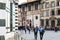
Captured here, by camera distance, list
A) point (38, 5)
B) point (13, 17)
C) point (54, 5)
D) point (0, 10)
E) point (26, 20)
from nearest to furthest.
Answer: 1. point (0, 10)
2. point (13, 17)
3. point (54, 5)
4. point (38, 5)
5. point (26, 20)

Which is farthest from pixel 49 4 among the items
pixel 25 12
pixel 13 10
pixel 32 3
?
pixel 13 10

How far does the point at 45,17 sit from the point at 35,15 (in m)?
5.83

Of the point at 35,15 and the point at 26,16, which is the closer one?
the point at 35,15

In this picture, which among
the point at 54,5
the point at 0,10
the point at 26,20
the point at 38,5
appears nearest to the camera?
the point at 0,10

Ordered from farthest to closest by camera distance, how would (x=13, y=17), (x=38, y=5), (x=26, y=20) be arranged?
1. (x=26, y=20)
2. (x=38, y=5)
3. (x=13, y=17)

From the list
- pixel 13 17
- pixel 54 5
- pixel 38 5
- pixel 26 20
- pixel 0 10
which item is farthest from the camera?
pixel 26 20

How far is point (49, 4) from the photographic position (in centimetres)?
8075

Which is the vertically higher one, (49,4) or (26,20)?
(49,4)

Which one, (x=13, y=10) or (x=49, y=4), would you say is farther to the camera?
(x=49, y=4)

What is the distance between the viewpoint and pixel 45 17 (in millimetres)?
81188

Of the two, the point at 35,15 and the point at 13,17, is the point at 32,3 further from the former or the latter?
the point at 13,17

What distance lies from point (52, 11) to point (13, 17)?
71.1 m

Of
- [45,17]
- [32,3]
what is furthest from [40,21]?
[32,3]

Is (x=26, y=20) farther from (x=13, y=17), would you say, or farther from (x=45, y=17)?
(x=13, y=17)
